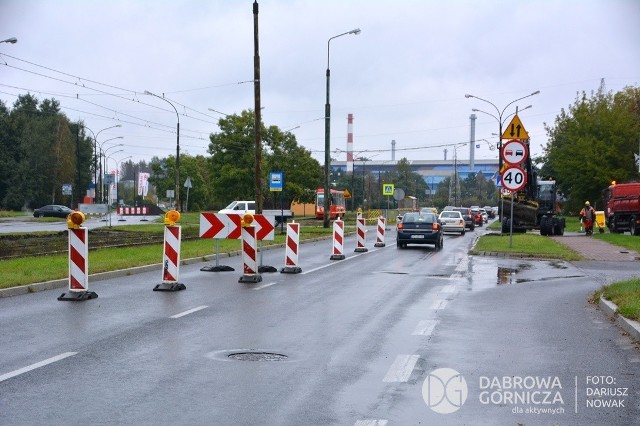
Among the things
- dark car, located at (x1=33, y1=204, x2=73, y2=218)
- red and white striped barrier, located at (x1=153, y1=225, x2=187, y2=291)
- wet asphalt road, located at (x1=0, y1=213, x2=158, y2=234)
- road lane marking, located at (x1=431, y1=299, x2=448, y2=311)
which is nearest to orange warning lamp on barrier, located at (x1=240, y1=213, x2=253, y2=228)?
red and white striped barrier, located at (x1=153, y1=225, x2=187, y2=291)

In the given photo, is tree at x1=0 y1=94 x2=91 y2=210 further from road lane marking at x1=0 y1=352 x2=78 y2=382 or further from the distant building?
the distant building

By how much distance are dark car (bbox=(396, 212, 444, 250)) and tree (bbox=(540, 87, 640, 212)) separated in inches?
1218

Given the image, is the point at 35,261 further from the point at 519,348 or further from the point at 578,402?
the point at 578,402

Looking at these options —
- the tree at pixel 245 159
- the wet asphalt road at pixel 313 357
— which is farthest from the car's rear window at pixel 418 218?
the tree at pixel 245 159

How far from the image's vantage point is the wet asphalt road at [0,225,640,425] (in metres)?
6.58

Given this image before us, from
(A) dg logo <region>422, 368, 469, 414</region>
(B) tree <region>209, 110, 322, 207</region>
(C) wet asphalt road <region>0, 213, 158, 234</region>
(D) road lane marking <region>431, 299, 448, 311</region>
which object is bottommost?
(C) wet asphalt road <region>0, 213, 158, 234</region>

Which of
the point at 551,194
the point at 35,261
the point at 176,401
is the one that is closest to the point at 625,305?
the point at 176,401

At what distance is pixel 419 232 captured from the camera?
31.1 meters

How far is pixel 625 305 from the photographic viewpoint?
12.0 m

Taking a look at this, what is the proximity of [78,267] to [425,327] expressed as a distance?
6.22m

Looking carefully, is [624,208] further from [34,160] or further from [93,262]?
[34,160]

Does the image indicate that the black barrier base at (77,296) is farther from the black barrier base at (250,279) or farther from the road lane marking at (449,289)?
the road lane marking at (449,289)

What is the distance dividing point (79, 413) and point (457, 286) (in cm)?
1146

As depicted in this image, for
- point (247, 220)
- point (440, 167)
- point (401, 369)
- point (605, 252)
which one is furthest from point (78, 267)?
point (440, 167)
